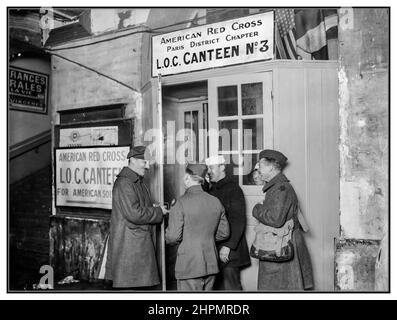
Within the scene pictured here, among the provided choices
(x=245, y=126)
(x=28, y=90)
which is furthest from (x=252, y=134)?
(x=28, y=90)

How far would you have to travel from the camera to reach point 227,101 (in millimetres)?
5367

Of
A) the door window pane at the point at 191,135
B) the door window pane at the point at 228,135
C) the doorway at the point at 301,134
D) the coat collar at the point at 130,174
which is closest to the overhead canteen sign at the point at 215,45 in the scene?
the doorway at the point at 301,134

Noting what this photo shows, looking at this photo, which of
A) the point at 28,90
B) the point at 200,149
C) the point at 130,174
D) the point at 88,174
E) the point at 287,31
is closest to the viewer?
the point at 130,174

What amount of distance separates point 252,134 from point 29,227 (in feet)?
10.9

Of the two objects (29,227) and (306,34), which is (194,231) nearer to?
(306,34)

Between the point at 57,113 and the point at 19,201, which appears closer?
the point at 19,201

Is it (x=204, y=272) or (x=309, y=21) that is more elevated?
(x=309, y=21)

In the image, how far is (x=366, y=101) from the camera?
4.51m

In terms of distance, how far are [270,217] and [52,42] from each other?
13.6 ft

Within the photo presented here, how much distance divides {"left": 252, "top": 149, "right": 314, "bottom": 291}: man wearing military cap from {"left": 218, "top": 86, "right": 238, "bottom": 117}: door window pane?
1.03 m

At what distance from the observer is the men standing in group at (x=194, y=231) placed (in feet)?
13.6

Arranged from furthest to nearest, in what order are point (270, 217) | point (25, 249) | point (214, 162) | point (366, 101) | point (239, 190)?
point (25, 249) < point (214, 162) < point (239, 190) < point (366, 101) < point (270, 217)
